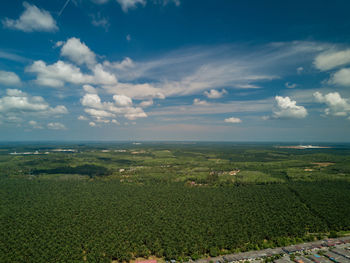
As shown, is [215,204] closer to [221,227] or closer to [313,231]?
[221,227]

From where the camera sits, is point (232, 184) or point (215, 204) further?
point (232, 184)

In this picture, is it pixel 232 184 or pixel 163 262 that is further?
pixel 232 184

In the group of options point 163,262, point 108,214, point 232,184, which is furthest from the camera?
point 232,184

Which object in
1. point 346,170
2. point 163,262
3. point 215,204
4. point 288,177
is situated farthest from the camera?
point 346,170

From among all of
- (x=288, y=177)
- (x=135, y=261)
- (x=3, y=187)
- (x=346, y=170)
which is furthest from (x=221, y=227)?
(x=346, y=170)

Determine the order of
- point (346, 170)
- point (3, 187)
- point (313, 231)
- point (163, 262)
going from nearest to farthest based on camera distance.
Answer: point (163, 262) < point (313, 231) < point (3, 187) < point (346, 170)

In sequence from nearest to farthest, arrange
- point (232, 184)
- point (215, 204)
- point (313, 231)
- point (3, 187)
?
point (313, 231) < point (215, 204) < point (3, 187) < point (232, 184)

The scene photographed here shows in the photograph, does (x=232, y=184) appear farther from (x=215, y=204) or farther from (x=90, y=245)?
(x=90, y=245)

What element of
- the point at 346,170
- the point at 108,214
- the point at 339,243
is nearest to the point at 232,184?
the point at 339,243
